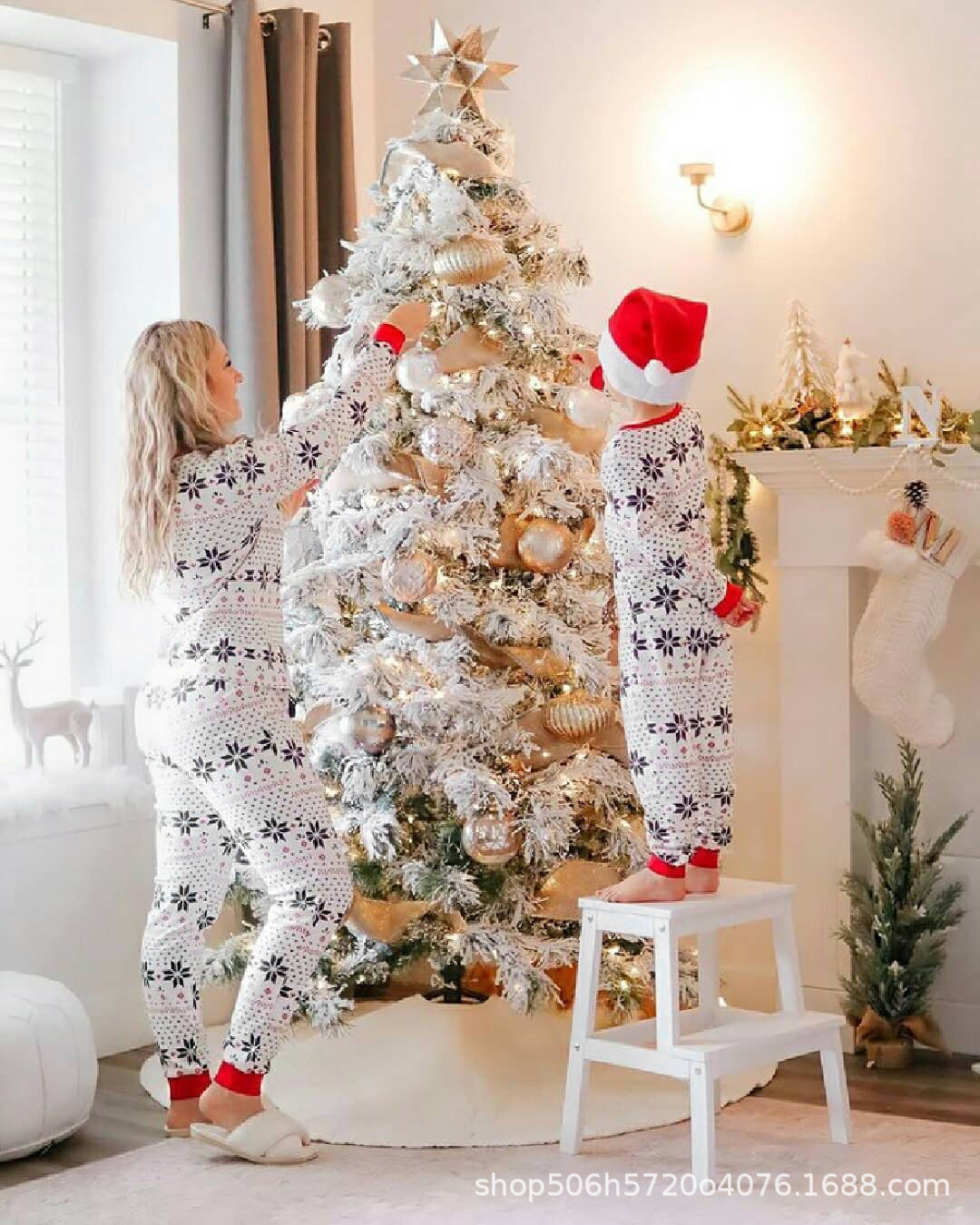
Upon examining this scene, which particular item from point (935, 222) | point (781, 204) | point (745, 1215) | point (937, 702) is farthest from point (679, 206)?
point (745, 1215)

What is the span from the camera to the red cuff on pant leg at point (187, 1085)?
137 inches

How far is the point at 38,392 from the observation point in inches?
178

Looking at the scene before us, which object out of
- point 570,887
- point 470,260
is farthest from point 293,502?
point 570,887

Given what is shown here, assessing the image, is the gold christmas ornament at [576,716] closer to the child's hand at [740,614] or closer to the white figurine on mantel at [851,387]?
the child's hand at [740,614]

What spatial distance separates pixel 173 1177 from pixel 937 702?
202 cm

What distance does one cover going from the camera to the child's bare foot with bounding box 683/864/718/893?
3.38 metres

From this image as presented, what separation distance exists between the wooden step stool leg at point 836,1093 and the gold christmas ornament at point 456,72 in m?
2.11

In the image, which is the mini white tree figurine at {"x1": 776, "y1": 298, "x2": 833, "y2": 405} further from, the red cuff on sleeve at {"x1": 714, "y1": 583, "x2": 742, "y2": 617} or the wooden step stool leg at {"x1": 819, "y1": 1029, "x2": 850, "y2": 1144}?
the wooden step stool leg at {"x1": 819, "y1": 1029, "x2": 850, "y2": 1144}

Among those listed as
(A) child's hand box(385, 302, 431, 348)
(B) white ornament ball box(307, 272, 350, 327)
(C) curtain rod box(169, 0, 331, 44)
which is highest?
(C) curtain rod box(169, 0, 331, 44)

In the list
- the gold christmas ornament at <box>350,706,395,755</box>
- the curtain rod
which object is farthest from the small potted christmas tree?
the curtain rod

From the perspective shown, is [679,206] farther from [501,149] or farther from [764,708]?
[764,708]

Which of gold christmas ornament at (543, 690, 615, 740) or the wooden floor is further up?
gold christmas ornament at (543, 690, 615, 740)

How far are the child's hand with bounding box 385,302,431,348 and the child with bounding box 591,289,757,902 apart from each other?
15.7 inches

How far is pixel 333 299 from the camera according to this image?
3789 mm
